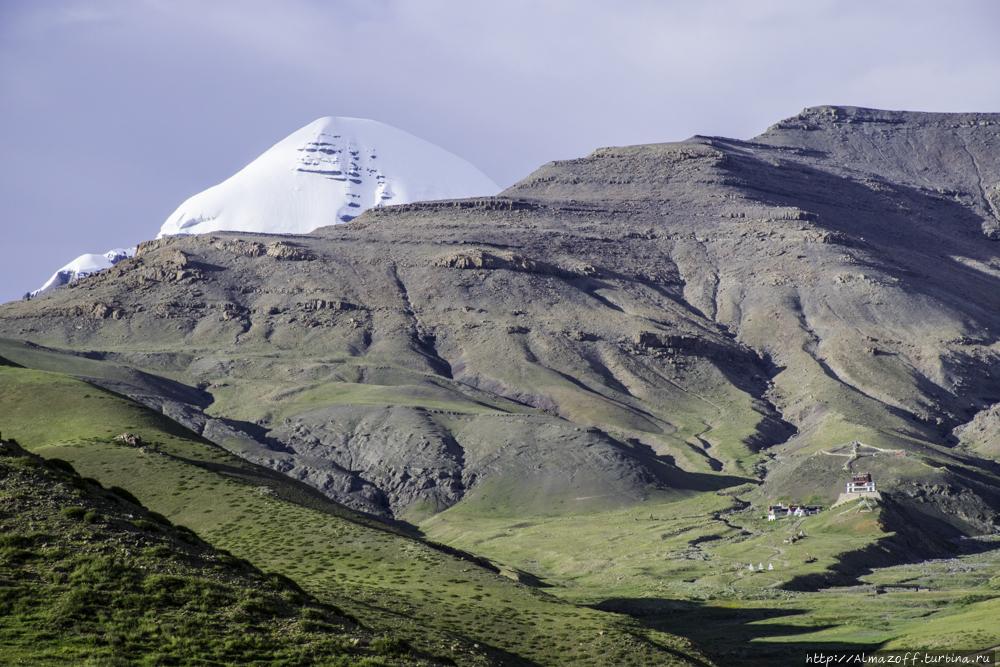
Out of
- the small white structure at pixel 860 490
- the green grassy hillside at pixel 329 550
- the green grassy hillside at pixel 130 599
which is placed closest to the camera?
the green grassy hillside at pixel 130 599

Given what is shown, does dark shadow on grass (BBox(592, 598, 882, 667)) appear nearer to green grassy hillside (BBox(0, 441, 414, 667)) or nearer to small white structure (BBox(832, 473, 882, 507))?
green grassy hillside (BBox(0, 441, 414, 667))

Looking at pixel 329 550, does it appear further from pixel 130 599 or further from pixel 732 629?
pixel 732 629

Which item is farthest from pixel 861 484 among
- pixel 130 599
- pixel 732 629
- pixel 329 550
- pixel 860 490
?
pixel 130 599

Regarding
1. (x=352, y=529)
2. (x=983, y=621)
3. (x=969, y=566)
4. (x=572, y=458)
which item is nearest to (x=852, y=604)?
(x=983, y=621)

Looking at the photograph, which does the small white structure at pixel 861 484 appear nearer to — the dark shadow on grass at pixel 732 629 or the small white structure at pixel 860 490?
the small white structure at pixel 860 490

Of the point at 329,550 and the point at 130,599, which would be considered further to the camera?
→ the point at 329,550

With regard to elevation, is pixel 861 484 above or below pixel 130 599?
below

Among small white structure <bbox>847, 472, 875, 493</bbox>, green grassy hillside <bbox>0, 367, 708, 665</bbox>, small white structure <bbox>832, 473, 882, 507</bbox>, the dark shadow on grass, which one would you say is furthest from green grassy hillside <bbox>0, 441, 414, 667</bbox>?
small white structure <bbox>847, 472, 875, 493</bbox>

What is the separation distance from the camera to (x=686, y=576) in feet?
395

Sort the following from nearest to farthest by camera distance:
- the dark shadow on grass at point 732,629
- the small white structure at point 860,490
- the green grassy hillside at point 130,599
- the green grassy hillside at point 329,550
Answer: the green grassy hillside at point 130,599 → the green grassy hillside at point 329,550 → the dark shadow on grass at point 732,629 → the small white structure at point 860,490

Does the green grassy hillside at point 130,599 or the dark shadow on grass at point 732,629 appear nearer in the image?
the green grassy hillside at point 130,599

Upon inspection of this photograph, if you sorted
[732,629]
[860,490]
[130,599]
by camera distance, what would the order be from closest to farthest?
[130,599] < [732,629] < [860,490]

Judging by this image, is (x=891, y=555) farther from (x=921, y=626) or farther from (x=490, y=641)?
(x=490, y=641)

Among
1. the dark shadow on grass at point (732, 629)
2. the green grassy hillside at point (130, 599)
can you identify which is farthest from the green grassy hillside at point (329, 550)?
the dark shadow on grass at point (732, 629)
